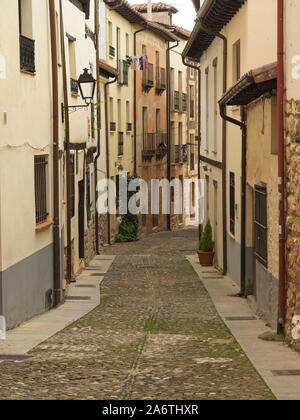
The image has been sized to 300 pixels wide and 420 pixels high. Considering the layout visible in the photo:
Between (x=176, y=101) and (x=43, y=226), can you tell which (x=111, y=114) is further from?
(x=43, y=226)

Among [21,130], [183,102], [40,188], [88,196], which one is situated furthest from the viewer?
[183,102]

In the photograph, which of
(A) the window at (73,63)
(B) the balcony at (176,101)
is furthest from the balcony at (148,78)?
(A) the window at (73,63)

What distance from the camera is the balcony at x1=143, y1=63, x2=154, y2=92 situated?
37.2 metres

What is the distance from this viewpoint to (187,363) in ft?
29.2

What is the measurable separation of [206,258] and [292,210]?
12.3 meters

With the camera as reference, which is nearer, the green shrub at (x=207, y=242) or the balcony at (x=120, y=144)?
the green shrub at (x=207, y=242)

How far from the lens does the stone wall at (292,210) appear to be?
31.3 ft

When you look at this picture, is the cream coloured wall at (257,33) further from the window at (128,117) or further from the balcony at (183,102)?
the balcony at (183,102)

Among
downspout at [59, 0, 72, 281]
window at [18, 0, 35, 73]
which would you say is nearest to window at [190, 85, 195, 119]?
downspout at [59, 0, 72, 281]

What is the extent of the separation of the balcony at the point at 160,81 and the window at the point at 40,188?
26.0 metres

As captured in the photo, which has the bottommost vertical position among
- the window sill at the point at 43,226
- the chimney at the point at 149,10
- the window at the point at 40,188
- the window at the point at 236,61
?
the window sill at the point at 43,226

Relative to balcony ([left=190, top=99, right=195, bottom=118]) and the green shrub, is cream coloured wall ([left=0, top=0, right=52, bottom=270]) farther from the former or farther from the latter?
balcony ([left=190, top=99, right=195, bottom=118])

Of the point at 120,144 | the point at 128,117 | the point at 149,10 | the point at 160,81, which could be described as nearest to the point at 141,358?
the point at 120,144

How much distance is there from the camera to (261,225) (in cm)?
1268
